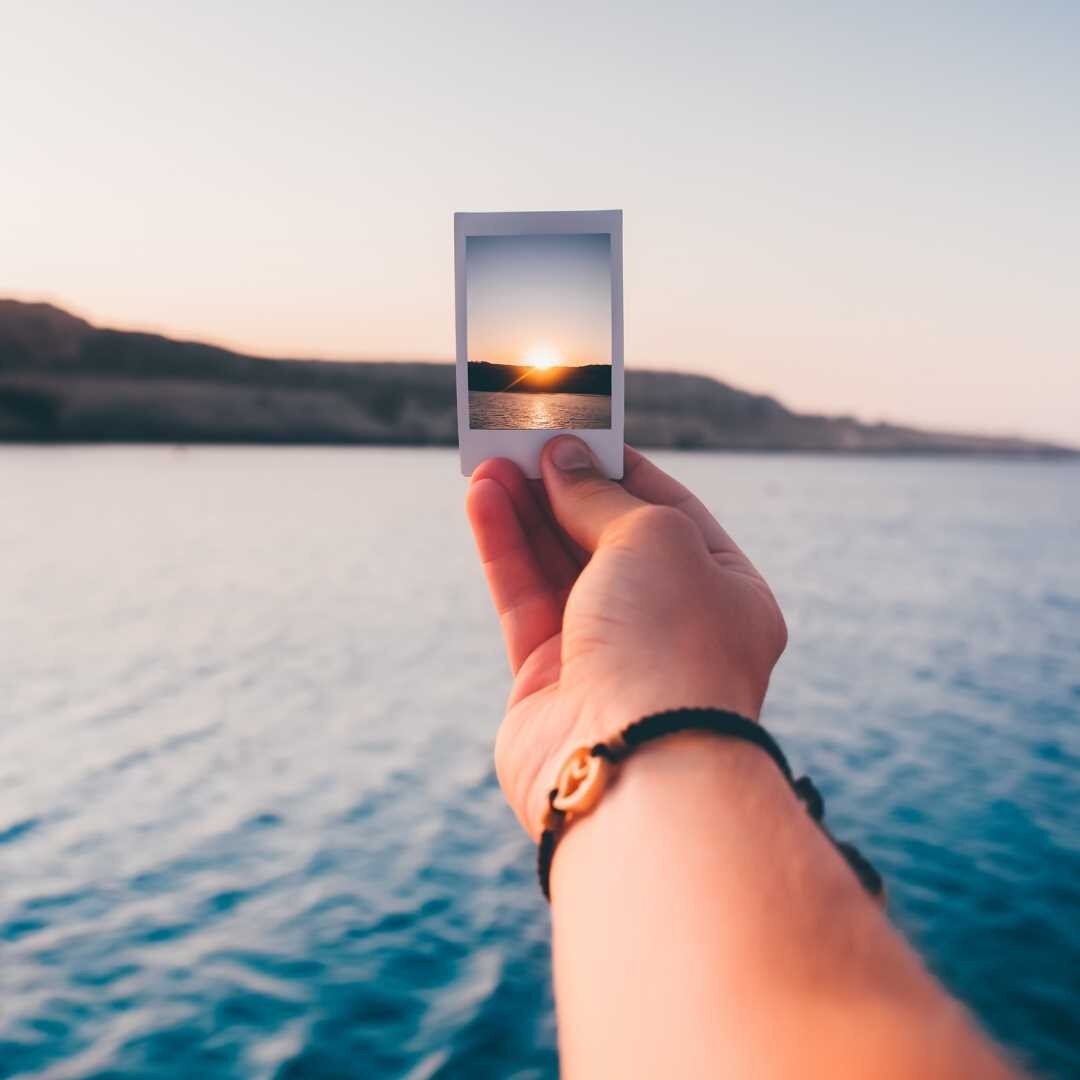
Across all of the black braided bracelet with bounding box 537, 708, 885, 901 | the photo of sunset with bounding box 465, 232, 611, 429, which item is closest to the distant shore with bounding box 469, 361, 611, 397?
the photo of sunset with bounding box 465, 232, 611, 429

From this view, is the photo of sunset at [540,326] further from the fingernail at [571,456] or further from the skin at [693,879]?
the skin at [693,879]

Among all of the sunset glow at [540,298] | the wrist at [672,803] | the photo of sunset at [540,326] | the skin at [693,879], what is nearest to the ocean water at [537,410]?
the photo of sunset at [540,326]

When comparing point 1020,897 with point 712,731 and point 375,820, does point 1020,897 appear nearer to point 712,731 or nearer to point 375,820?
point 375,820

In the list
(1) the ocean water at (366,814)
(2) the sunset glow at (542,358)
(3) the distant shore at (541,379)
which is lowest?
(1) the ocean water at (366,814)

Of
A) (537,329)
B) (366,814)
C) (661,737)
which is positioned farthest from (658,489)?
(366,814)

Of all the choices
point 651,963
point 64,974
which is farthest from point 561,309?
point 64,974
